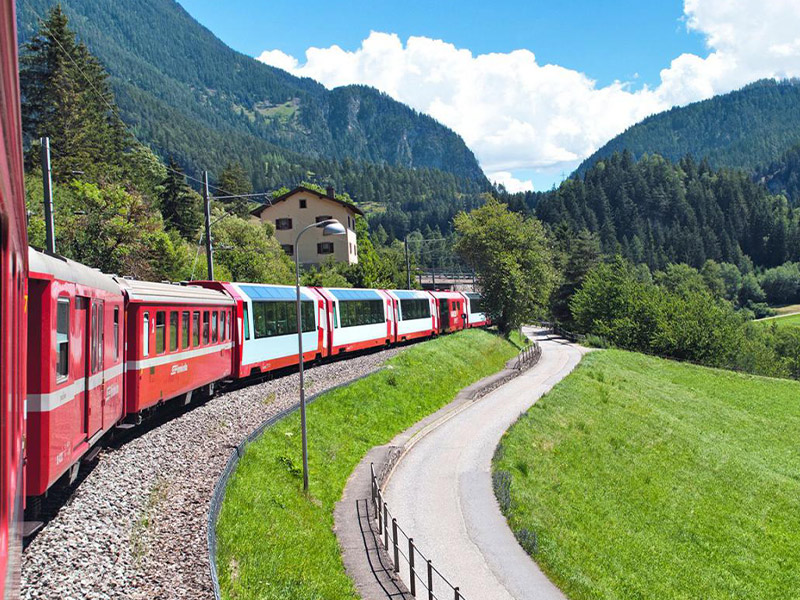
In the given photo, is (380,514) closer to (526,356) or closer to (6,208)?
(6,208)

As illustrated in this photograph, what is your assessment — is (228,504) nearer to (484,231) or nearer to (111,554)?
(111,554)

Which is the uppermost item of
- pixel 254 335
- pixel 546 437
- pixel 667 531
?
pixel 254 335

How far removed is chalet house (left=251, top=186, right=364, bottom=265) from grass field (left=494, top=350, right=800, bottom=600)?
49.8m

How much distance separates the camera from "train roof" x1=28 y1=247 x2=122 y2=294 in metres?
8.24

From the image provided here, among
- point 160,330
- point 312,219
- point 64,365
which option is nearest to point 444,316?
point 160,330

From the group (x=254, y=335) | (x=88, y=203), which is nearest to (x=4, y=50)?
(x=254, y=335)

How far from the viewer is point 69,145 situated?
174ft

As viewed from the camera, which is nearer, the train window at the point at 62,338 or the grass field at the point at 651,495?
the train window at the point at 62,338

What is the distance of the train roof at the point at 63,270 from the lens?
8.24 metres

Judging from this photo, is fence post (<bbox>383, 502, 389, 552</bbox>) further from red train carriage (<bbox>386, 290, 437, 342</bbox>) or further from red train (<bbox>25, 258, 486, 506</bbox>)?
red train carriage (<bbox>386, 290, 437, 342</bbox>)

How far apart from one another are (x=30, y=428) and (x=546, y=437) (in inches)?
956

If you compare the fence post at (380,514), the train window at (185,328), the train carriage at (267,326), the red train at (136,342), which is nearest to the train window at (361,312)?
the red train at (136,342)

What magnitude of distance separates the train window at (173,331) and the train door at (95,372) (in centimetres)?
546

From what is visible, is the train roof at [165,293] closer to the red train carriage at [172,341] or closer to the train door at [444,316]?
the red train carriage at [172,341]
